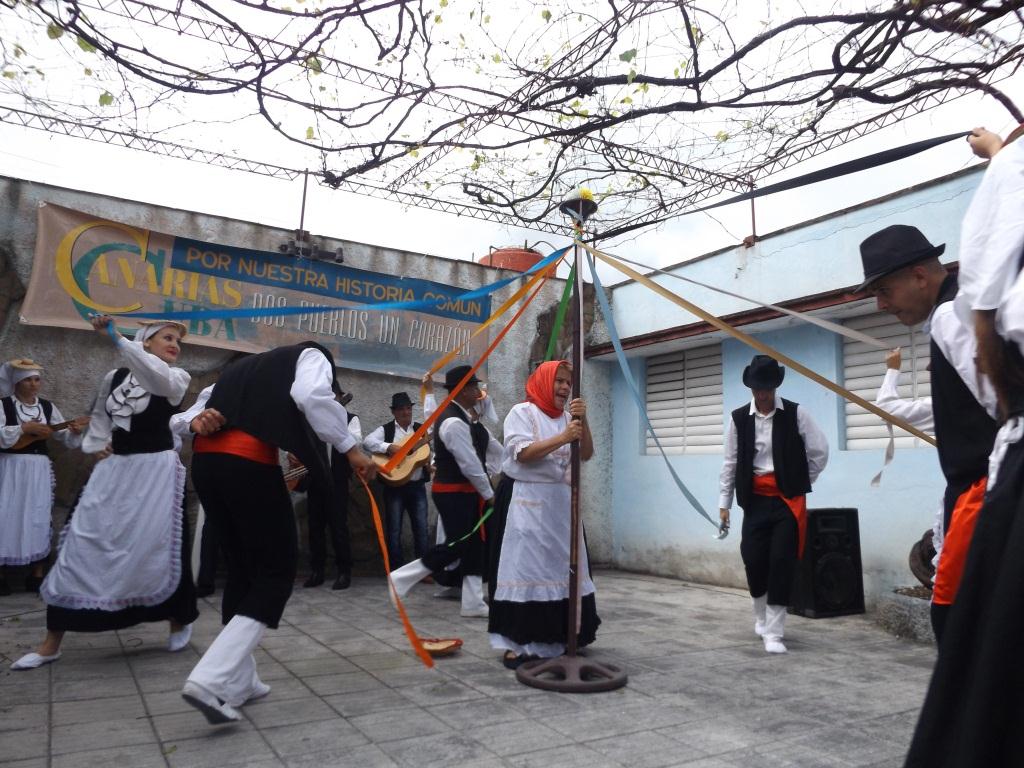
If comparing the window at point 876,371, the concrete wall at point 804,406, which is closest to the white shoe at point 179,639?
the concrete wall at point 804,406

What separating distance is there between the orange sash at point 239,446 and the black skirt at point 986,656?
2796 millimetres

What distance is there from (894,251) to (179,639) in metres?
4.48

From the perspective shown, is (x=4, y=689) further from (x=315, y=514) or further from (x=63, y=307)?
(x=63, y=307)

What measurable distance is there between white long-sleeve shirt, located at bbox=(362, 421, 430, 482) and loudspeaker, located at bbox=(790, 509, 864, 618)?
12.6 feet

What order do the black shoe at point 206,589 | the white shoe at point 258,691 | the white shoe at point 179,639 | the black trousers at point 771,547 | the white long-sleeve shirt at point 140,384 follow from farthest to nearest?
the black shoe at point 206,589
the black trousers at point 771,547
the white shoe at point 179,639
the white long-sleeve shirt at point 140,384
the white shoe at point 258,691

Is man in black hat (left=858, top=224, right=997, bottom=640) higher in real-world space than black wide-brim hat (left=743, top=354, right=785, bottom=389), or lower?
lower

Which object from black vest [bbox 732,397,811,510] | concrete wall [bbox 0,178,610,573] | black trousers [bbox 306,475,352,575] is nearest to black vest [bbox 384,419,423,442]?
black trousers [bbox 306,475,352,575]

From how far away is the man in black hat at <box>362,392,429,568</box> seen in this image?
26.2 ft

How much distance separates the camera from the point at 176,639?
15.6 ft

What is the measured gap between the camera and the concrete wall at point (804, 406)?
6602mm

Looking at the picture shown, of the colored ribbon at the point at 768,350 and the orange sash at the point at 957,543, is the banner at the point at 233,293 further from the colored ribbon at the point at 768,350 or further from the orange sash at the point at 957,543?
the orange sash at the point at 957,543

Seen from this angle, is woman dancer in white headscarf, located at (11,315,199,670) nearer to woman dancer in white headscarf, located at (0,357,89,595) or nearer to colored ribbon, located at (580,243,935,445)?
woman dancer in white headscarf, located at (0,357,89,595)

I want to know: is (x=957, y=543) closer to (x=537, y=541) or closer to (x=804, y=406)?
(x=537, y=541)

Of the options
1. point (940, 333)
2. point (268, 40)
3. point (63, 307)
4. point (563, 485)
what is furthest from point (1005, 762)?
point (63, 307)
